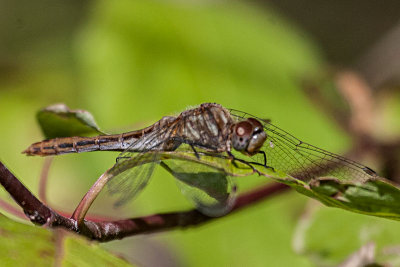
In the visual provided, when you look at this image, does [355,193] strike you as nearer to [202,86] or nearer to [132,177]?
[132,177]

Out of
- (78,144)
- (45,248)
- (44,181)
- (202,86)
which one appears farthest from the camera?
(202,86)

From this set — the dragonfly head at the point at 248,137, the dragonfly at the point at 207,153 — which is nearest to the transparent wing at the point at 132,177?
the dragonfly at the point at 207,153

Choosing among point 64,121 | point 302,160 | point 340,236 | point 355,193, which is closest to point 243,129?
point 302,160

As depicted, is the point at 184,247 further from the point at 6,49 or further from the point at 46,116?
the point at 6,49

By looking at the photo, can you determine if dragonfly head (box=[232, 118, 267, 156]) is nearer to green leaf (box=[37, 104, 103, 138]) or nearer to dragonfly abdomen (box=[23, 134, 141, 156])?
dragonfly abdomen (box=[23, 134, 141, 156])

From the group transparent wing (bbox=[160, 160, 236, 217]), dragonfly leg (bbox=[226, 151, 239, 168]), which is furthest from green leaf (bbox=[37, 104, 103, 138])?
dragonfly leg (bbox=[226, 151, 239, 168])

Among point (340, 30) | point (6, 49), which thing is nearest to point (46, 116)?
point (6, 49)

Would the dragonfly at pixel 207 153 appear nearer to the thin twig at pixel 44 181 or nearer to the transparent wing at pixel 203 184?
the transparent wing at pixel 203 184

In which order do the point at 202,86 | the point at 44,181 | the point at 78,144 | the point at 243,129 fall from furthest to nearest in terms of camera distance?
the point at 202,86
the point at 78,144
the point at 243,129
the point at 44,181
